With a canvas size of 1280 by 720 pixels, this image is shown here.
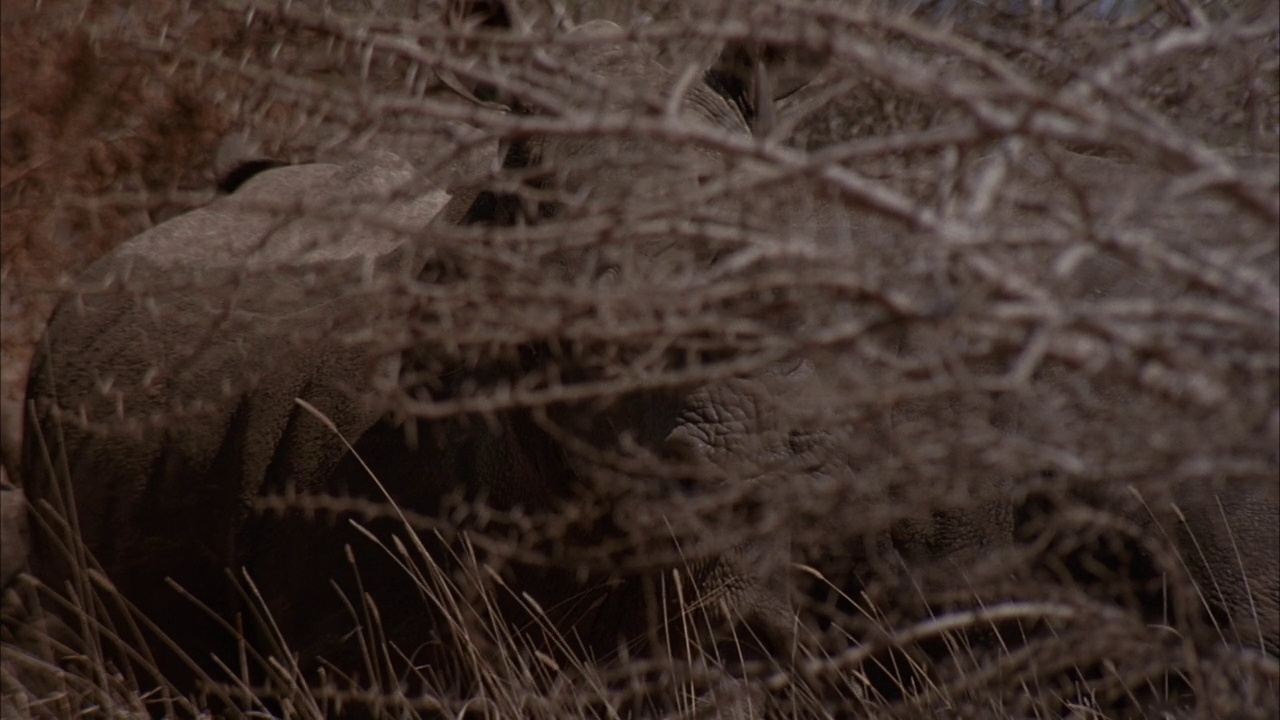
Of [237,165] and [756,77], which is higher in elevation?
[756,77]

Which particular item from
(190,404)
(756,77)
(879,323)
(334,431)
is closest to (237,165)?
(190,404)

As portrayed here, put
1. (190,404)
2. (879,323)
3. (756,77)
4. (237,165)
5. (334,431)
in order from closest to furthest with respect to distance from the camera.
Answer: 1. (879,323)
2. (756,77)
3. (334,431)
4. (190,404)
5. (237,165)

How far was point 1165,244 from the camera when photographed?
1.32 metres

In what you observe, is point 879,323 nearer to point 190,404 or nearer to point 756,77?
point 756,77

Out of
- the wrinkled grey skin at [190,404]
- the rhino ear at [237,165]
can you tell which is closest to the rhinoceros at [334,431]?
the wrinkled grey skin at [190,404]

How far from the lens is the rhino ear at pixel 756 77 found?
2.59 meters

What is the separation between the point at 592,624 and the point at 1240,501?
120 cm

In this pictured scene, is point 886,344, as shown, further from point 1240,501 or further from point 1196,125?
point 1196,125

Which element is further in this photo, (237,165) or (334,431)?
(237,165)

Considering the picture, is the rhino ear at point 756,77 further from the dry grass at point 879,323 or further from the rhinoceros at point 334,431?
the dry grass at point 879,323

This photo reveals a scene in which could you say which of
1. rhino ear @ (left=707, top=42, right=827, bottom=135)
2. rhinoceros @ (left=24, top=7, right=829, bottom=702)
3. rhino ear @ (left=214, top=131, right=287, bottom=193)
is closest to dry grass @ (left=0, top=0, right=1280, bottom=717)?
rhinoceros @ (left=24, top=7, right=829, bottom=702)

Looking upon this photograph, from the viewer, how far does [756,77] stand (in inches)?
100

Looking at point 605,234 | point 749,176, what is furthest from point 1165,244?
point 605,234

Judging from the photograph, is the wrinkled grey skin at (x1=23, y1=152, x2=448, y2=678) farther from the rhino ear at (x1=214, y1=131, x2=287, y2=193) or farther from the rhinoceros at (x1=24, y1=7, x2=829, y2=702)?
the rhino ear at (x1=214, y1=131, x2=287, y2=193)
